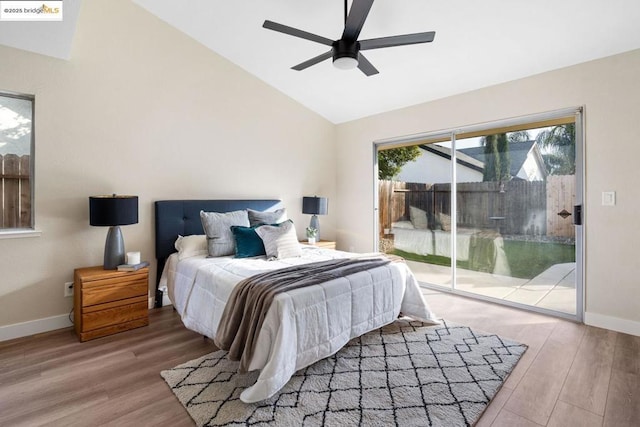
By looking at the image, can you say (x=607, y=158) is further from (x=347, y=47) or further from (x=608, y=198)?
(x=347, y=47)

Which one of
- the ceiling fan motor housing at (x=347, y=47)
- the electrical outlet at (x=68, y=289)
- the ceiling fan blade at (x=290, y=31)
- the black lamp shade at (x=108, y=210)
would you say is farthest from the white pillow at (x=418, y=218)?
the electrical outlet at (x=68, y=289)

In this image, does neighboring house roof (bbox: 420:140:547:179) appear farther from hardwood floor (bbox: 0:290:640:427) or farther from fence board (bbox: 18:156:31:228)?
fence board (bbox: 18:156:31:228)

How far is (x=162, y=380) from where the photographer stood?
7.11 ft

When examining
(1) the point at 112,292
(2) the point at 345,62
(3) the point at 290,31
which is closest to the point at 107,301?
(1) the point at 112,292

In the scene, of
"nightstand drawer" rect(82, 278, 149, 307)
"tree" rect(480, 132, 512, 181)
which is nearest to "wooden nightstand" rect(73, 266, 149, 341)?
"nightstand drawer" rect(82, 278, 149, 307)

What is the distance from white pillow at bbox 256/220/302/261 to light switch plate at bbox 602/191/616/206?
9.67ft

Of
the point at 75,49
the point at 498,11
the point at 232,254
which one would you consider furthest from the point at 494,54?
the point at 75,49

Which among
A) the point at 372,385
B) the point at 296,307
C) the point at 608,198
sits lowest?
the point at 372,385

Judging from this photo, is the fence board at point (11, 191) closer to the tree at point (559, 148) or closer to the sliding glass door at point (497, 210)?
the sliding glass door at point (497, 210)

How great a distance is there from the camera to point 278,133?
4.71 metres

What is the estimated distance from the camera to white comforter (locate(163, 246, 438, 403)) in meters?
2.00

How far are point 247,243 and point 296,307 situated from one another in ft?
4.44

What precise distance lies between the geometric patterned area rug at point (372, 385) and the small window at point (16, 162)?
2.06 meters

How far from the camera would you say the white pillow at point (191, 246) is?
130 inches
